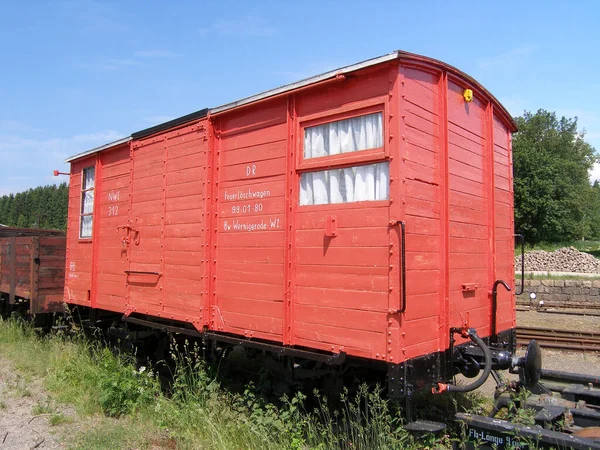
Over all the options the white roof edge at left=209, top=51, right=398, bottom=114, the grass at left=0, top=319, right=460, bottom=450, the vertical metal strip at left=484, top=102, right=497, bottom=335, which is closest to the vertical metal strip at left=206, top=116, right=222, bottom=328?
the white roof edge at left=209, top=51, right=398, bottom=114

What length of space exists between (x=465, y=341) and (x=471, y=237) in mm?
1065

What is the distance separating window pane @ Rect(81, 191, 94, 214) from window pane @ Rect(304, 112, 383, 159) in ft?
17.1

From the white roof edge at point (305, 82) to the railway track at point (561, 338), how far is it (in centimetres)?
763

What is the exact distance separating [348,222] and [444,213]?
0.96 meters

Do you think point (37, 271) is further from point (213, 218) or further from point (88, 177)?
point (213, 218)

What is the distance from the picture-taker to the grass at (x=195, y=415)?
4.21 meters

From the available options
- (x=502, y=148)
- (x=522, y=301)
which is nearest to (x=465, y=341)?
(x=502, y=148)

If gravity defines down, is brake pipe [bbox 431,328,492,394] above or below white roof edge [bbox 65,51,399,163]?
below

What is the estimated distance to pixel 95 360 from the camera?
277 inches

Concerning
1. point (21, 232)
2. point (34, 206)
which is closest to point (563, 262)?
point (21, 232)

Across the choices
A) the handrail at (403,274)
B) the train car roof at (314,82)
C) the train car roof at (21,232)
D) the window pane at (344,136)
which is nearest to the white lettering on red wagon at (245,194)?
the window pane at (344,136)

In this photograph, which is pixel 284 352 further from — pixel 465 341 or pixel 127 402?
pixel 127 402

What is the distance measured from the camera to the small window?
837 centimetres

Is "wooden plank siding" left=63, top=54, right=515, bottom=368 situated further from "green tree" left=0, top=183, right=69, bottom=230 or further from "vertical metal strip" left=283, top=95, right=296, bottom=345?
"green tree" left=0, top=183, right=69, bottom=230
